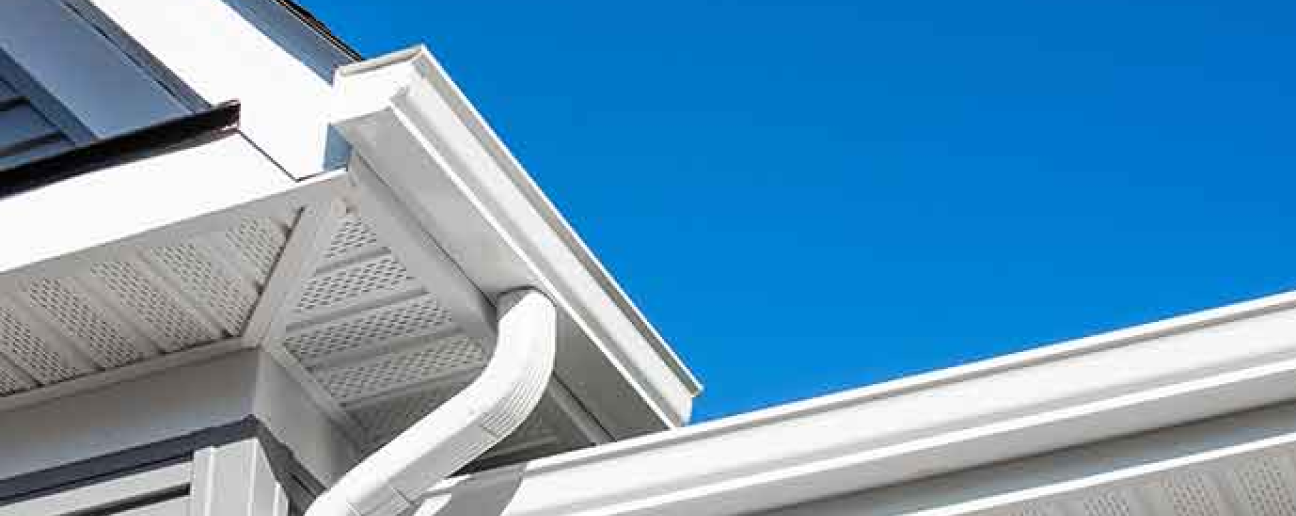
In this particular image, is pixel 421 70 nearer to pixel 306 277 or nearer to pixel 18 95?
pixel 306 277

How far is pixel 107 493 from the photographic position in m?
4.31

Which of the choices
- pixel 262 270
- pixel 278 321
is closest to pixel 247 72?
pixel 262 270

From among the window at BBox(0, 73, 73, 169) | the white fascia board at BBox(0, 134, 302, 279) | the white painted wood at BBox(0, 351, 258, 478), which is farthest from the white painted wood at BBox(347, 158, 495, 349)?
the window at BBox(0, 73, 73, 169)

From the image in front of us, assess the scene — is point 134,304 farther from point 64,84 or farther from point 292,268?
point 64,84

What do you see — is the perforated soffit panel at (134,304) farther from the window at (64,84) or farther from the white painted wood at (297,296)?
the window at (64,84)

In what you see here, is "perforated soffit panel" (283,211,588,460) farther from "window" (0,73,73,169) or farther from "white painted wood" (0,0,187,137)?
"window" (0,73,73,169)

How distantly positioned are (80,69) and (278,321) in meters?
0.74

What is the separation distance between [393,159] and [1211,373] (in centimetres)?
137

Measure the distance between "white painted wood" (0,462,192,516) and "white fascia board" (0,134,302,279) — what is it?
0.42 metres

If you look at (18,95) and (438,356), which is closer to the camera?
(438,356)

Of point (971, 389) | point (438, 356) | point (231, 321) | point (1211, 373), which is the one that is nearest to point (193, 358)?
point (231, 321)

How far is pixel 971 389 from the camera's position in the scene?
3924mm

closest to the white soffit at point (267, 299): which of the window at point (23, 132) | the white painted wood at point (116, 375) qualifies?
the white painted wood at point (116, 375)

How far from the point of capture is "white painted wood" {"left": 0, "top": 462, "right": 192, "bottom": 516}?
4.29 m
